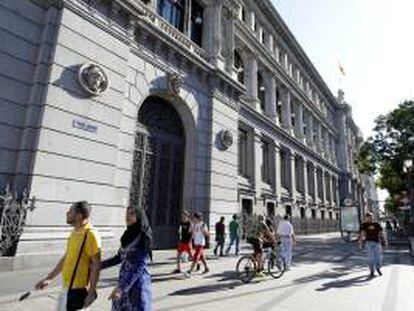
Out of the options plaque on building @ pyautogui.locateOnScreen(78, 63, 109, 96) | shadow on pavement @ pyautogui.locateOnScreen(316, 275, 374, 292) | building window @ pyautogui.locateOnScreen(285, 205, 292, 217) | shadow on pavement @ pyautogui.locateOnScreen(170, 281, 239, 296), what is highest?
plaque on building @ pyautogui.locateOnScreen(78, 63, 109, 96)

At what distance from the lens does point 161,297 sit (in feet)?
23.9

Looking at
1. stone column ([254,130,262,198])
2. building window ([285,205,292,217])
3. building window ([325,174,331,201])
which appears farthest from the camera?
building window ([325,174,331,201])

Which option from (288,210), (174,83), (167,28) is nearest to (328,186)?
(288,210)

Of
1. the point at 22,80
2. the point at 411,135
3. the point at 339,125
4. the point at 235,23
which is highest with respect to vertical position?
the point at 339,125

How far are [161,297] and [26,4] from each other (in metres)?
8.70

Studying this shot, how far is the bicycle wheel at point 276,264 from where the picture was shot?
10.4 meters

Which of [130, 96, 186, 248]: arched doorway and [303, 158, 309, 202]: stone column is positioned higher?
[303, 158, 309, 202]: stone column

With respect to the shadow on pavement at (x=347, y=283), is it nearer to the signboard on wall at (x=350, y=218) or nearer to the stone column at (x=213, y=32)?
the stone column at (x=213, y=32)

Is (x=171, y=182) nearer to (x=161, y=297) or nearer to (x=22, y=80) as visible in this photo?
(x=22, y=80)

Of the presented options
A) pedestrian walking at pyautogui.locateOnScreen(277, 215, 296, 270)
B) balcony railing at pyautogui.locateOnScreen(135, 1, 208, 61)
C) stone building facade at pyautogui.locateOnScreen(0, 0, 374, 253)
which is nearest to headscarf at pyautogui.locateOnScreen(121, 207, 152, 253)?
stone building facade at pyautogui.locateOnScreen(0, 0, 374, 253)

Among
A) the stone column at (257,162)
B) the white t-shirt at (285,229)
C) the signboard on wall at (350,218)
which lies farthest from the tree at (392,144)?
the white t-shirt at (285,229)

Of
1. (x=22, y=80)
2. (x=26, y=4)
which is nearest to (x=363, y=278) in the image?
(x=22, y=80)

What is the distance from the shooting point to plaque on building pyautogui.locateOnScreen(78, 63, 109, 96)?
35.3 ft

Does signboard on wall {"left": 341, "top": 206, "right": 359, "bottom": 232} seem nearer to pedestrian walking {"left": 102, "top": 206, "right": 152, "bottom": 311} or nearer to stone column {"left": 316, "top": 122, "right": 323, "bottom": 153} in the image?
stone column {"left": 316, "top": 122, "right": 323, "bottom": 153}
